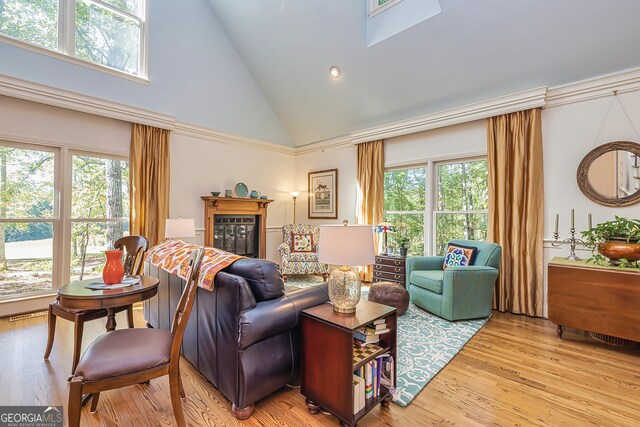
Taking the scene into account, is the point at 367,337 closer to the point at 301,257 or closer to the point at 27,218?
the point at 301,257

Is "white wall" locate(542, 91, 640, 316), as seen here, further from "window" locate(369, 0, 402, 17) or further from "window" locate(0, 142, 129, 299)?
"window" locate(0, 142, 129, 299)

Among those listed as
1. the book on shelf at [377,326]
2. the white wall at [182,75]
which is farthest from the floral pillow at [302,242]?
the book on shelf at [377,326]

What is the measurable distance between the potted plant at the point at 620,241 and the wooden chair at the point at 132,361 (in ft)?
11.4

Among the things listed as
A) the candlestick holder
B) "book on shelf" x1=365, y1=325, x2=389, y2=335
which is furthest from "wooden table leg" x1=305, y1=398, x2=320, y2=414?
the candlestick holder

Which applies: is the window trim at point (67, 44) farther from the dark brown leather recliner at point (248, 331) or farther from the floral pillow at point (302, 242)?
the dark brown leather recliner at point (248, 331)

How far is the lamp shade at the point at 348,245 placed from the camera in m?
1.72

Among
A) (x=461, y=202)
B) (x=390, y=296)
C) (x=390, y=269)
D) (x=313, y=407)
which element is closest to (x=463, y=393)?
(x=313, y=407)

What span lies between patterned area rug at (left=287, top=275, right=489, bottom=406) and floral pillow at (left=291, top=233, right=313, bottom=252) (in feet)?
7.36

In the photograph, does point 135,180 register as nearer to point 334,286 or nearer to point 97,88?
point 97,88

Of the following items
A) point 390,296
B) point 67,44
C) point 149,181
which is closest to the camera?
point 390,296

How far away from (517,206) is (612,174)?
0.90 meters

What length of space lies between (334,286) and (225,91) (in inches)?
181

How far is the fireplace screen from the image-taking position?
5129mm

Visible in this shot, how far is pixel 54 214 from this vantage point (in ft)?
12.0
